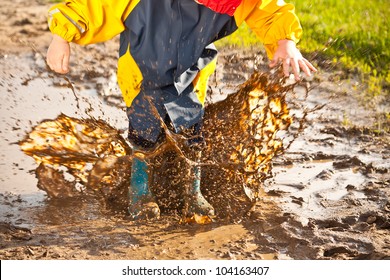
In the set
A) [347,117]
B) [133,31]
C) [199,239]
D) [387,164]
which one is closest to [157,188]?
[199,239]

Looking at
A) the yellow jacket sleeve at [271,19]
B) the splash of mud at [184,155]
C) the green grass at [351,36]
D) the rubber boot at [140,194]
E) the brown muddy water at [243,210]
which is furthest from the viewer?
the green grass at [351,36]

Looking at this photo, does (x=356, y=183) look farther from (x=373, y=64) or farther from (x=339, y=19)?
(x=339, y=19)

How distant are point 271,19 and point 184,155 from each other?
2.43ft

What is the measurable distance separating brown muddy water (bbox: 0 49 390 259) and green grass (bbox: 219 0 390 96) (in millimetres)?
869

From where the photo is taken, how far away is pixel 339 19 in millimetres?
7043

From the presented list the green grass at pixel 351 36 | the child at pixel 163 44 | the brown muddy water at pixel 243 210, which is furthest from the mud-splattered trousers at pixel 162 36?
the green grass at pixel 351 36

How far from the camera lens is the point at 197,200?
3957 millimetres

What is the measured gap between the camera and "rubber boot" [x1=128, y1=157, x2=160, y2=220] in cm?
392

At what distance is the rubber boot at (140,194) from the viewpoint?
392 cm

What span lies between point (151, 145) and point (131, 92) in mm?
274

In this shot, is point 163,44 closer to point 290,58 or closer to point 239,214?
point 290,58

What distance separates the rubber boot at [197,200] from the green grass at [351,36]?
6.89 feet

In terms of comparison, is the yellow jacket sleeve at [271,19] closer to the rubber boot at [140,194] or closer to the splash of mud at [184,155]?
the splash of mud at [184,155]

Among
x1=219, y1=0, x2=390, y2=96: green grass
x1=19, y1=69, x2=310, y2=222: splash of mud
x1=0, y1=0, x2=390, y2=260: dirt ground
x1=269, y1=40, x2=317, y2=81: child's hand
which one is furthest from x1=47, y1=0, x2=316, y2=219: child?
x1=219, y1=0, x2=390, y2=96: green grass
